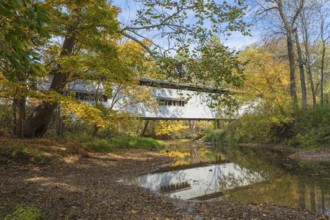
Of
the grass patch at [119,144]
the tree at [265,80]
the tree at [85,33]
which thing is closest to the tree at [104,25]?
the tree at [85,33]

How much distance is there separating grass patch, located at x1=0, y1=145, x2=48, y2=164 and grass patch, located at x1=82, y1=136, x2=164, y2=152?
5.60m

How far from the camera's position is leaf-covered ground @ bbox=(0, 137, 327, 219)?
5141mm

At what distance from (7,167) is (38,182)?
2458mm

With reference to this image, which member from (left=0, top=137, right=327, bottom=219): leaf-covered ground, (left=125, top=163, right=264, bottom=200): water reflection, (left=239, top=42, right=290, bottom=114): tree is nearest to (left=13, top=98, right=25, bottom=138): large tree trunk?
(left=0, top=137, right=327, bottom=219): leaf-covered ground

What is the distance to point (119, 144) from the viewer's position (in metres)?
19.3

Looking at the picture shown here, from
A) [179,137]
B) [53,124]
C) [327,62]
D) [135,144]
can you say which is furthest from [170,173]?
[327,62]

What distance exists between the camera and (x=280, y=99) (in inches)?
852

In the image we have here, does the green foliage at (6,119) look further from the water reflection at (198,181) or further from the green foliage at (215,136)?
the green foliage at (215,136)

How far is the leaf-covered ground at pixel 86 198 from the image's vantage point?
16.9 feet

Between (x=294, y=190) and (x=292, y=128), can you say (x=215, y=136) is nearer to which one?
(x=292, y=128)

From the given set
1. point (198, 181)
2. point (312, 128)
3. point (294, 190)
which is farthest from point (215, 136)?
point (294, 190)

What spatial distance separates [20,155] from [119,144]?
938 centimetres

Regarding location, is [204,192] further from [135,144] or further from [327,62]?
[327,62]

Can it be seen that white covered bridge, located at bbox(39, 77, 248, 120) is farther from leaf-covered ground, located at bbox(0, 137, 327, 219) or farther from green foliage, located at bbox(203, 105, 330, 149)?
leaf-covered ground, located at bbox(0, 137, 327, 219)
